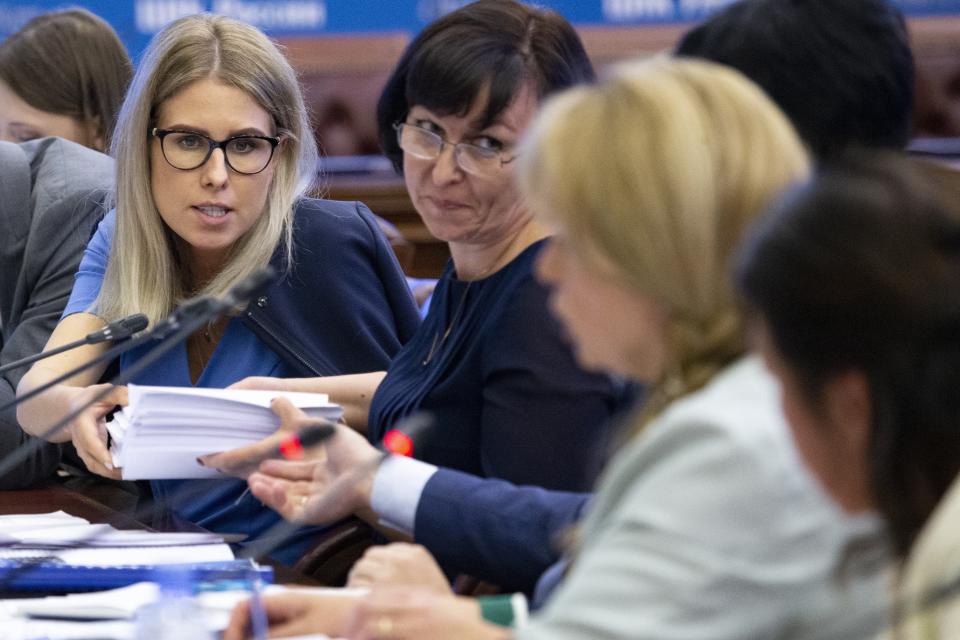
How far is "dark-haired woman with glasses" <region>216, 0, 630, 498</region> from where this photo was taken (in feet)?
5.60

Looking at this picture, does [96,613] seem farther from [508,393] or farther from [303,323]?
[303,323]

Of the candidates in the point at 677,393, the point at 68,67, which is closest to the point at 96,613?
the point at 677,393

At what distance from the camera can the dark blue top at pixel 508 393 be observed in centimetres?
163

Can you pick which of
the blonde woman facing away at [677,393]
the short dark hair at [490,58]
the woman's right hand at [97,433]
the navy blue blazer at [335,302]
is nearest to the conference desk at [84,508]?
the woman's right hand at [97,433]

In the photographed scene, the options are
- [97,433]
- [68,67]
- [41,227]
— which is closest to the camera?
[97,433]

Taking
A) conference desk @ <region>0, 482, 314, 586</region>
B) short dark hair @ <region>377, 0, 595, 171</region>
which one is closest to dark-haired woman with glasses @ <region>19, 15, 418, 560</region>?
conference desk @ <region>0, 482, 314, 586</region>

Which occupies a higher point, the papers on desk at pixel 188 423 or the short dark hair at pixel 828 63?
the short dark hair at pixel 828 63

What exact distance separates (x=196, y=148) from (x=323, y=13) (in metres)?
4.50

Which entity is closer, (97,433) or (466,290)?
(466,290)

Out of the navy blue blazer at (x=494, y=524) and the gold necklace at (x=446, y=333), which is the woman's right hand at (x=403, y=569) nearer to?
the navy blue blazer at (x=494, y=524)

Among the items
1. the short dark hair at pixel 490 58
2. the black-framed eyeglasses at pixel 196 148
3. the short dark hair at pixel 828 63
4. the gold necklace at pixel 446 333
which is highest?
the short dark hair at pixel 828 63

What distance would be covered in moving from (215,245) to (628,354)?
1.41 m

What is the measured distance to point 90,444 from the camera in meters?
2.03

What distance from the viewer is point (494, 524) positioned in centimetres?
147
